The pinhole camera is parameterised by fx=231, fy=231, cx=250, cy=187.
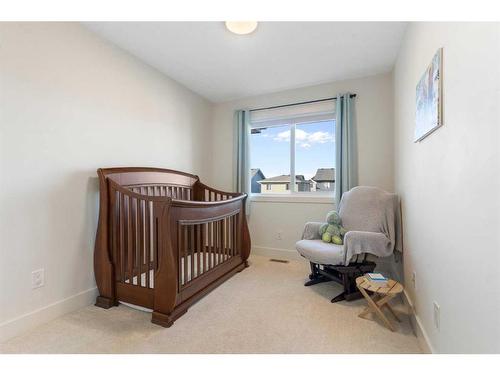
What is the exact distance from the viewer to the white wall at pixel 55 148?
145 centimetres

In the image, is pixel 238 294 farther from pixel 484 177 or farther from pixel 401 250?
pixel 484 177

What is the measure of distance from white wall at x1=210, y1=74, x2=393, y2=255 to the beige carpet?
1182 millimetres

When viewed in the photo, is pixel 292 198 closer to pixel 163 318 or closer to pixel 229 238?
pixel 229 238

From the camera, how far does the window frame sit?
2.96 meters

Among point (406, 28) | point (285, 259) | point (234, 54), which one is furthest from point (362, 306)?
point (234, 54)

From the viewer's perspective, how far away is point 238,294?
6.68 feet

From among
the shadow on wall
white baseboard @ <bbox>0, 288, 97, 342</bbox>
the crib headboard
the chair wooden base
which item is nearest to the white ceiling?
the crib headboard

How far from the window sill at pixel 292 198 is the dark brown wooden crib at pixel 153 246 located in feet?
3.33

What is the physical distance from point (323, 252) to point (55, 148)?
7.29 ft

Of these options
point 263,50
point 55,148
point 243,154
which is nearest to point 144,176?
point 55,148

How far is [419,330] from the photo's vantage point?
142cm

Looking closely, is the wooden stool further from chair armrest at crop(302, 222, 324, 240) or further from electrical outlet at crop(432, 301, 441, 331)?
chair armrest at crop(302, 222, 324, 240)

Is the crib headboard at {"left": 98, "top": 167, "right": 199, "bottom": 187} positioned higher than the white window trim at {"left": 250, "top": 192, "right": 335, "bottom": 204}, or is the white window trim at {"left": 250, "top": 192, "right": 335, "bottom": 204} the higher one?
the crib headboard at {"left": 98, "top": 167, "right": 199, "bottom": 187}
